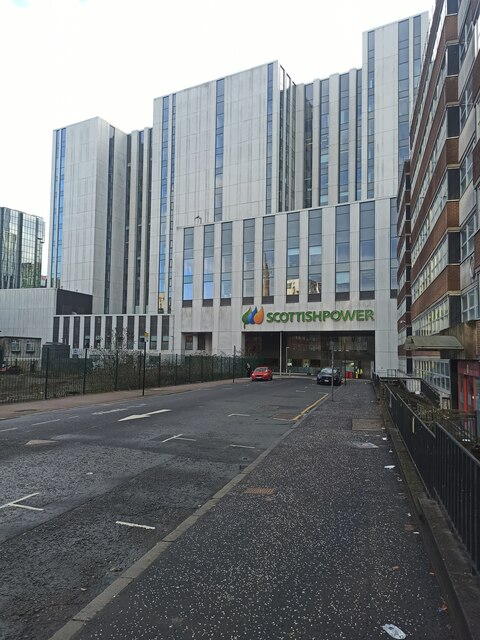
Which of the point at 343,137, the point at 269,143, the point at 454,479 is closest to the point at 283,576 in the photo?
the point at 454,479

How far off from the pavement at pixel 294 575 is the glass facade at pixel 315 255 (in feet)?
183

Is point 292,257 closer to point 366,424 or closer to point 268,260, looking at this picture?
point 268,260

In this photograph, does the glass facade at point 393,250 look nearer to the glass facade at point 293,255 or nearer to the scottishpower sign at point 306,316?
the scottishpower sign at point 306,316

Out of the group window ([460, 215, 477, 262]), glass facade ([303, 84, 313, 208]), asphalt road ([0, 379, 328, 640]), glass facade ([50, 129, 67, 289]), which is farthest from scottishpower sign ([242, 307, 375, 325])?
glass facade ([50, 129, 67, 289])

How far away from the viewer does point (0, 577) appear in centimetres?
445

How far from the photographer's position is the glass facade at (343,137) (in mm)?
82562

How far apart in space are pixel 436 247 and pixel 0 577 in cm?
2639

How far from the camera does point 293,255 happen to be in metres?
64.6

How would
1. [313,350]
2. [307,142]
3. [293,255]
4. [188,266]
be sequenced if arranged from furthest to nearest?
[307,142]
[188,266]
[313,350]
[293,255]

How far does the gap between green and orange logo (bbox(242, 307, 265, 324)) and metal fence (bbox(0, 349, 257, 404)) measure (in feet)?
82.9

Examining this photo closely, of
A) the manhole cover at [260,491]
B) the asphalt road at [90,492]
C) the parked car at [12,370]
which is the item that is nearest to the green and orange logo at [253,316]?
the parked car at [12,370]

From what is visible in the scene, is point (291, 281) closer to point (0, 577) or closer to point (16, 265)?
point (0, 577)

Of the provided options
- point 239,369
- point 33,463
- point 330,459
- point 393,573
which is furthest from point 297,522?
point 239,369

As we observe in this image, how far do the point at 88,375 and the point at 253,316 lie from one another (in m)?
39.9
